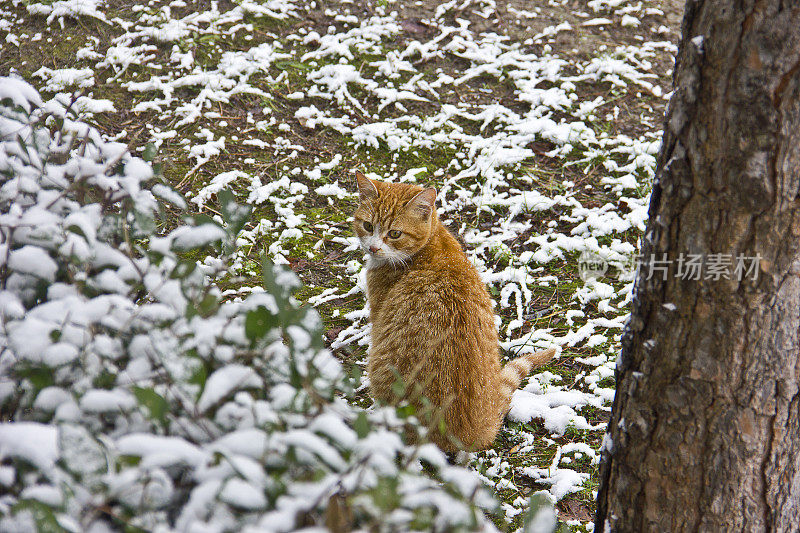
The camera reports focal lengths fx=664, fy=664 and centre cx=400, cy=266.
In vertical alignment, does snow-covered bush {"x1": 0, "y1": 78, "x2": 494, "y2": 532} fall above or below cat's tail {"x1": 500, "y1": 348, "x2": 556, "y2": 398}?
above

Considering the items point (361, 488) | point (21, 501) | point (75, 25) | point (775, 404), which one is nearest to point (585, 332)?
point (775, 404)

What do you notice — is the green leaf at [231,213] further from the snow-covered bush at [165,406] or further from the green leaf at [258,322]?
the green leaf at [258,322]

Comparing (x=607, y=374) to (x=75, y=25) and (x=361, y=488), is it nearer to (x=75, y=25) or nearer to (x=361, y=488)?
(x=361, y=488)

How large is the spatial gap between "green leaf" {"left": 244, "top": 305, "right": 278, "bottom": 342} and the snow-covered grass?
6.02ft

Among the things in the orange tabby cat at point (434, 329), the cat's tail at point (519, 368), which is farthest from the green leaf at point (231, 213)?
the cat's tail at point (519, 368)

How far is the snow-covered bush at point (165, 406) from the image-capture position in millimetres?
1145

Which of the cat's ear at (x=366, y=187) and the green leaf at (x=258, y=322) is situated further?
the cat's ear at (x=366, y=187)

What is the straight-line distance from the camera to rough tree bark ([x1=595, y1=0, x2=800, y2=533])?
1718 millimetres

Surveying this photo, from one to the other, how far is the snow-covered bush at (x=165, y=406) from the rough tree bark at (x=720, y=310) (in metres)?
0.90

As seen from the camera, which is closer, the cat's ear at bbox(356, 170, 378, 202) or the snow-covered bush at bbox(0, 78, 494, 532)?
the snow-covered bush at bbox(0, 78, 494, 532)

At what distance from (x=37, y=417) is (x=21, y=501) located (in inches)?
13.9

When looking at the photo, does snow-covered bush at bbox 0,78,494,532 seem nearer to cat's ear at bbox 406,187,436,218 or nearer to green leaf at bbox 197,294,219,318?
green leaf at bbox 197,294,219,318

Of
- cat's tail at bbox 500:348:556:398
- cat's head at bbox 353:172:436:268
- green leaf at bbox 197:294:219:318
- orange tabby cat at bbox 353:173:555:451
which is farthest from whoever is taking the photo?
cat's head at bbox 353:172:436:268

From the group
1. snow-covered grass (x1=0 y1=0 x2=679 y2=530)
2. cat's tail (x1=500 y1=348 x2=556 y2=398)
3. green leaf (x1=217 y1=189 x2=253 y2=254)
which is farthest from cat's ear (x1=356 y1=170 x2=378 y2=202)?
green leaf (x1=217 y1=189 x2=253 y2=254)
